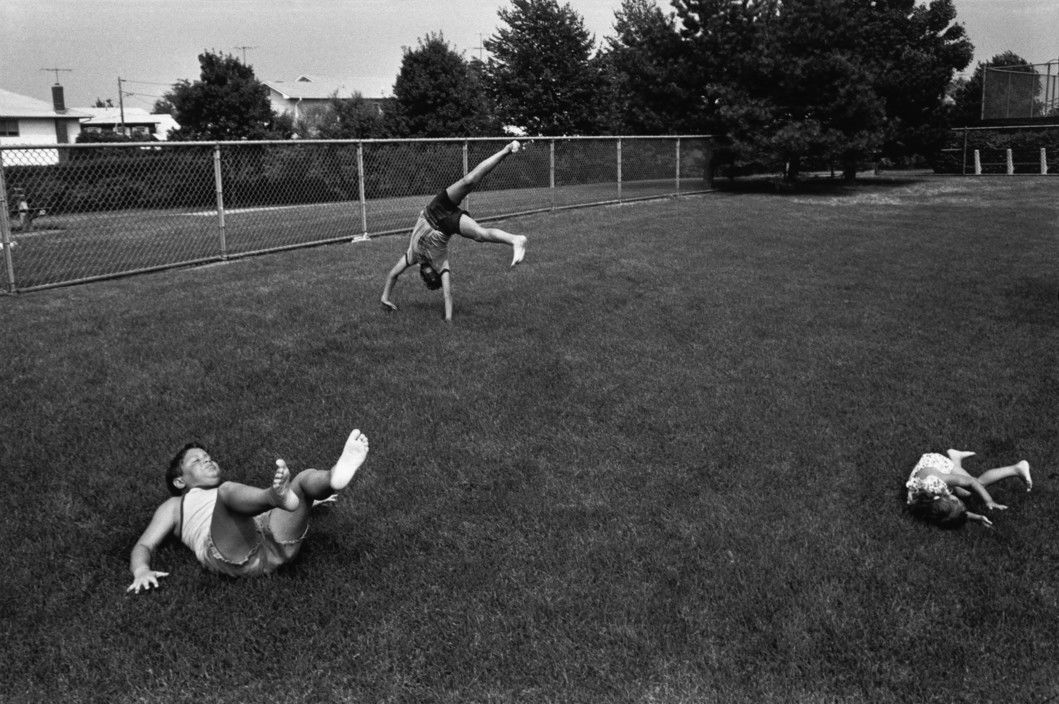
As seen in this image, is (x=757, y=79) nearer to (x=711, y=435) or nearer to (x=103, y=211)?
(x=103, y=211)

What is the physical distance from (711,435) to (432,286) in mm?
3656

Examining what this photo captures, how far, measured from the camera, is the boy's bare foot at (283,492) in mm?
3490

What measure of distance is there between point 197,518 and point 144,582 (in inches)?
15.1

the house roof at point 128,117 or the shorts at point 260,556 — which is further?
the house roof at point 128,117

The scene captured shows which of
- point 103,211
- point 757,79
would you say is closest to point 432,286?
point 103,211

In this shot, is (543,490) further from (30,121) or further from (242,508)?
(30,121)

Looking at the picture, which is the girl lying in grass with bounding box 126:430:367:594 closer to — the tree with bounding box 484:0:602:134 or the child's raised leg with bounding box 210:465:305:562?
the child's raised leg with bounding box 210:465:305:562

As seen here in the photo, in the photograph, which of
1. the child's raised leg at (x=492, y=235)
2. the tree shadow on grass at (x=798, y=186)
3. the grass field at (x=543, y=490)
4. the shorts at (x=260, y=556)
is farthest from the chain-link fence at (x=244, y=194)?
the shorts at (x=260, y=556)

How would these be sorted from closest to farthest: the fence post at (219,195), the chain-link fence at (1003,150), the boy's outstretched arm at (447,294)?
the boy's outstretched arm at (447,294)
the fence post at (219,195)
the chain-link fence at (1003,150)

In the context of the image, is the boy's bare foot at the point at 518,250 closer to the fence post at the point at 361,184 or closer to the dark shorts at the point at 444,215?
the dark shorts at the point at 444,215

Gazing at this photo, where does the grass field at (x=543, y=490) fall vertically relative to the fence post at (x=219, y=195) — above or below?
below

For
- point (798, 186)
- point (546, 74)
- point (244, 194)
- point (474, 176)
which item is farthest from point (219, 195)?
point (546, 74)

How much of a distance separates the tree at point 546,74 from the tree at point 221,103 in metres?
11.4

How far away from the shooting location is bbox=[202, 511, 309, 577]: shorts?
12.9 ft
